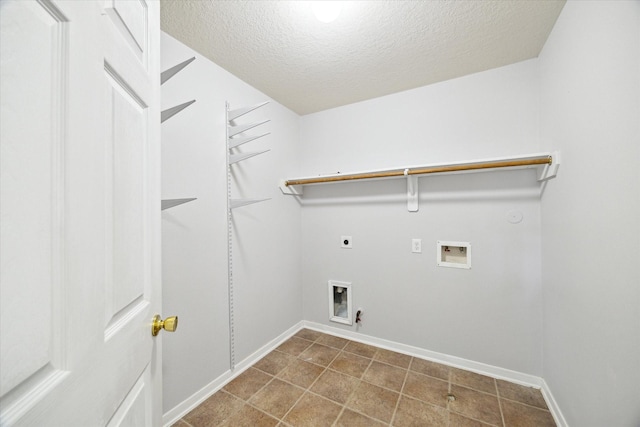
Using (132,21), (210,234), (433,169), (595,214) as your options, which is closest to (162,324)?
(132,21)

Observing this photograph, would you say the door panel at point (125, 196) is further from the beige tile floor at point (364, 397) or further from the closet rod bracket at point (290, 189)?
Answer: the closet rod bracket at point (290, 189)

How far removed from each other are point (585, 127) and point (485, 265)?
3.65 feet

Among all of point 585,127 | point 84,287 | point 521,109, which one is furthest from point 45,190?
point 521,109

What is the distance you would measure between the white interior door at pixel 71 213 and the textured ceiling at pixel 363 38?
923mm

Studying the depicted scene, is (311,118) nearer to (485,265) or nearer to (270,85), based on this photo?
(270,85)

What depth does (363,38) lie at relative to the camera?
1.55m

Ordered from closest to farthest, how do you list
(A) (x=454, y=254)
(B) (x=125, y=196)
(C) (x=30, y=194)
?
(C) (x=30, y=194) < (B) (x=125, y=196) < (A) (x=454, y=254)

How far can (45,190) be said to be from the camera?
38 cm

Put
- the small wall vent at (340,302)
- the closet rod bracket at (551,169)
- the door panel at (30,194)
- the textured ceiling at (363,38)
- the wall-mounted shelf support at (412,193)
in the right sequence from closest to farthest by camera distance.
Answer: the door panel at (30,194)
the textured ceiling at (363,38)
the closet rod bracket at (551,169)
the wall-mounted shelf support at (412,193)
the small wall vent at (340,302)

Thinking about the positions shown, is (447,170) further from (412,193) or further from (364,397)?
(364,397)

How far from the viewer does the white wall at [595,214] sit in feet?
2.84

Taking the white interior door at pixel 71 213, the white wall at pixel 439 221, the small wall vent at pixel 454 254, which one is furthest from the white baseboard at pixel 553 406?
the white interior door at pixel 71 213

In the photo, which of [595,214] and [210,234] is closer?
[595,214]

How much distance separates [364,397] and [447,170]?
1737 mm
